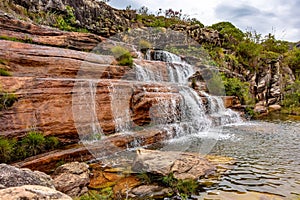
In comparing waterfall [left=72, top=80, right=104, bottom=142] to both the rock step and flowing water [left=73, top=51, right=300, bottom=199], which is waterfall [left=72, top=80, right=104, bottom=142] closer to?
flowing water [left=73, top=51, right=300, bottom=199]

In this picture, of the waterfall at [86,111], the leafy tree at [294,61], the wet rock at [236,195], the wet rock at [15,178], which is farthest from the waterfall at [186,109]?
the leafy tree at [294,61]

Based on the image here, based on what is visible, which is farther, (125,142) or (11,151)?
(125,142)

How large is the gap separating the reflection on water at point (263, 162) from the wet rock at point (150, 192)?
1102 millimetres

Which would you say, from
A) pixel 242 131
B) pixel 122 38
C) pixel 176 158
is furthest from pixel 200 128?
pixel 122 38

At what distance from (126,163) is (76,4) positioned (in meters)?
17.1

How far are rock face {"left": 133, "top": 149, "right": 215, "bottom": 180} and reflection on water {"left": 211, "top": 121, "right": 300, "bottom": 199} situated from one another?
52 cm

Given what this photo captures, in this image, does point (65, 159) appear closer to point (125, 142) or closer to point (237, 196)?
point (125, 142)

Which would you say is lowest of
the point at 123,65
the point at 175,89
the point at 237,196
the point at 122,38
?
the point at 237,196

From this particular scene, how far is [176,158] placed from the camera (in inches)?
206

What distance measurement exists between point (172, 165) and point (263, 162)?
8.75ft

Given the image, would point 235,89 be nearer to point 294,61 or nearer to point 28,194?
point 294,61

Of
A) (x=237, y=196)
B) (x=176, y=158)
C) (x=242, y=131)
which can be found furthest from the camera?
(x=242, y=131)

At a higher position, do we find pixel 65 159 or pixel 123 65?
pixel 123 65

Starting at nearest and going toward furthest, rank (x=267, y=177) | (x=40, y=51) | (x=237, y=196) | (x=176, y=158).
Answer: (x=237, y=196)
(x=267, y=177)
(x=176, y=158)
(x=40, y=51)
